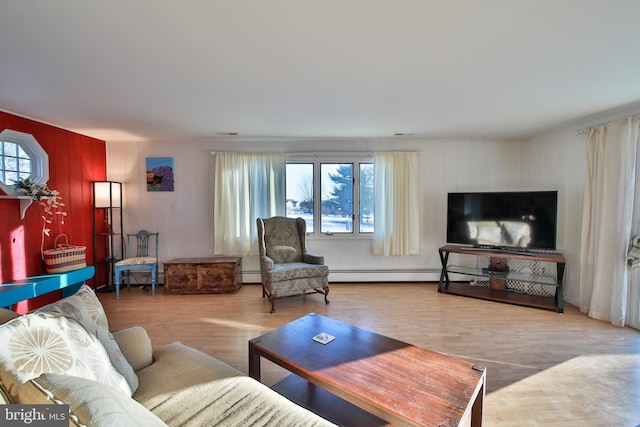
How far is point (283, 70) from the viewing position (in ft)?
6.52

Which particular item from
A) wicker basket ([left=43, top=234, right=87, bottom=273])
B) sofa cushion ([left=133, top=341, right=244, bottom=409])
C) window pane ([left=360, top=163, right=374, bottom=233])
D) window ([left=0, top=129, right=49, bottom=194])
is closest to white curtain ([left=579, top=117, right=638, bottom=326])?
window pane ([left=360, top=163, right=374, bottom=233])

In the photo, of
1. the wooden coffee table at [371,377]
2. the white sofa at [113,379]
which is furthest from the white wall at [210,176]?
the white sofa at [113,379]

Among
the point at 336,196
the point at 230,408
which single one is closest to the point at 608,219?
the point at 336,196

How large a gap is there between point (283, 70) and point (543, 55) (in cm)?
170

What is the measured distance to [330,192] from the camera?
14.3ft

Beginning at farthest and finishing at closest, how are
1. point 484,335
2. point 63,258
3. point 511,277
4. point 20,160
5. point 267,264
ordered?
point 511,277 < point 267,264 < point 63,258 < point 20,160 < point 484,335

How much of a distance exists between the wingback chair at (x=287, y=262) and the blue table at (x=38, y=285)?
6.72 feet

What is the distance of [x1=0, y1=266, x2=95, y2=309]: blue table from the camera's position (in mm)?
2443

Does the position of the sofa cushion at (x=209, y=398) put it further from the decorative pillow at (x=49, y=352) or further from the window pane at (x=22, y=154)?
the window pane at (x=22, y=154)

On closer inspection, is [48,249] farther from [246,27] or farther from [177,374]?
[246,27]

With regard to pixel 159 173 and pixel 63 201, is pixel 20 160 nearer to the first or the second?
pixel 63 201

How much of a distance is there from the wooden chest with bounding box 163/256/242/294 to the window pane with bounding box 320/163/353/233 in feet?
5.06

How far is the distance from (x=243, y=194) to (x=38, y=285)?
7.93ft

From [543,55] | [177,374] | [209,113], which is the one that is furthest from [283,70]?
[177,374]
